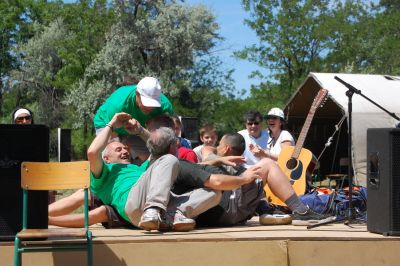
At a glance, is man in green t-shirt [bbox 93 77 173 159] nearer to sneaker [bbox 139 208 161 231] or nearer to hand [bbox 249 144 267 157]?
sneaker [bbox 139 208 161 231]

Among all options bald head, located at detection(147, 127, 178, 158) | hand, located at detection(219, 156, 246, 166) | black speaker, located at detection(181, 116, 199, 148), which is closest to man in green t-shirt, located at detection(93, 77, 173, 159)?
bald head, located at detection(147, 127, 178, 158)

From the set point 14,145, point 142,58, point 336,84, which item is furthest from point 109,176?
point 142,58

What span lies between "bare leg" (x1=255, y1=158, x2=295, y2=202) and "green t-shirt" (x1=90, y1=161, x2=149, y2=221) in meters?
0.94

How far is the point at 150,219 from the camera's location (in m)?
4.57

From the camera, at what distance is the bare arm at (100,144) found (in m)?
4.95

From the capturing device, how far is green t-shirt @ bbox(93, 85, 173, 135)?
5.77 metres

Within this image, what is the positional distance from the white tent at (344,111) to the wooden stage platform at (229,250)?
757 cm

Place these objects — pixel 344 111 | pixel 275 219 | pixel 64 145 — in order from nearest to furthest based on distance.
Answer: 1. pixel 275 219
2. pixel 64 145
3. pixel 344 111

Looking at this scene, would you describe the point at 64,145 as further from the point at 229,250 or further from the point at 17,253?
the point at 17,253

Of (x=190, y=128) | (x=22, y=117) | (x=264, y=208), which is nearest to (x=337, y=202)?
(x=264, y=208)

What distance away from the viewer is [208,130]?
7207mm

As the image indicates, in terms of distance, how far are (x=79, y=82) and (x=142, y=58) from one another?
153 inches

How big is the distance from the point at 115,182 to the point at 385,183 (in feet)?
6.50

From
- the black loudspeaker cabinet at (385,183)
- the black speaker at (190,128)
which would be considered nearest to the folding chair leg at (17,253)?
the black loudspeaker cabinet at (385,183)
